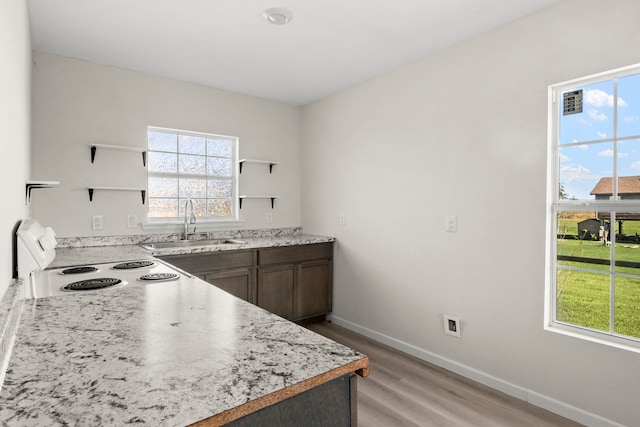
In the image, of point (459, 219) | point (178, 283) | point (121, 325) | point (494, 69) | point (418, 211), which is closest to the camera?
point (121, 325)

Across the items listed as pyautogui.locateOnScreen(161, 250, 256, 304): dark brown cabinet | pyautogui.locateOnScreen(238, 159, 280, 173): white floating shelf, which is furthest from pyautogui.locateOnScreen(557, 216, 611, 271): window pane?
pyautogui.locateOnScreen(238, 159, 280, 173): white floating shelf

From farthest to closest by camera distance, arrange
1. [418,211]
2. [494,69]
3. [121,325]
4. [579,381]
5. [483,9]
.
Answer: [418,211], [494,69], [483,9], [579,381], [121,325]

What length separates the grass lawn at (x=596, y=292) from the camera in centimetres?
192

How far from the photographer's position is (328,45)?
2.63m

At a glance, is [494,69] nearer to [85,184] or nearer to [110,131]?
[110,131]

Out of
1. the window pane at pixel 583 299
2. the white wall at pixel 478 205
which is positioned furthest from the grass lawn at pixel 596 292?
the white wall at pixel 478 205

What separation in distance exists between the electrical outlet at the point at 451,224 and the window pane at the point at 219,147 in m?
2.30

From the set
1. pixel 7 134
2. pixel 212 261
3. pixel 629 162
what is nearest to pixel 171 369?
pixel 7 134

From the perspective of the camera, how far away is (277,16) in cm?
222

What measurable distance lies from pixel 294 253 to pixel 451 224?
5.00 feet

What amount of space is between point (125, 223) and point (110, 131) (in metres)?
0.79

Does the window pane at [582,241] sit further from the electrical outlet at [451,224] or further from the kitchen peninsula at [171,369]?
the kitchen peninsula at [171,369]

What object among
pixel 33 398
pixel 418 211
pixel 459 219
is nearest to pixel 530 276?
pixel 459 219

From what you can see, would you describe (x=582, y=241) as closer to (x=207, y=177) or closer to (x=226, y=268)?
(x=226, y=268)
